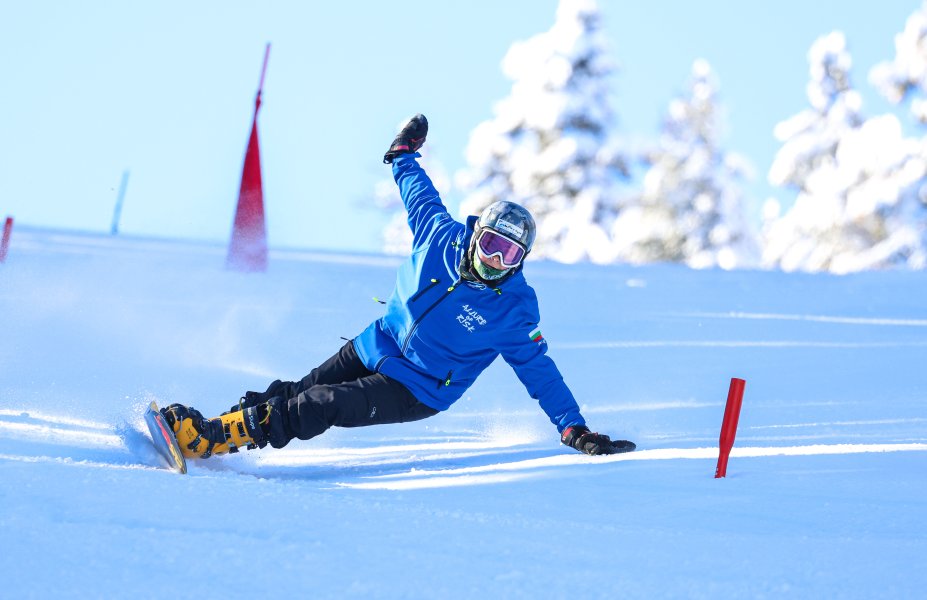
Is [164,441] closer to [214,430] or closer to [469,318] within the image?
[214,430]

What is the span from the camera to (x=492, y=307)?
4.65m

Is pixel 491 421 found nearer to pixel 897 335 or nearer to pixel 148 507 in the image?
pixel 148 507

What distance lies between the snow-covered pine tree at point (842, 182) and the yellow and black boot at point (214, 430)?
1007 inches

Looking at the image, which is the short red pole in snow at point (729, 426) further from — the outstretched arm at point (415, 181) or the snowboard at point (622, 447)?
the outstretched arm at point (415, 181)

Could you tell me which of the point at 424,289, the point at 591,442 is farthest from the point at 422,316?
the point at 591,442

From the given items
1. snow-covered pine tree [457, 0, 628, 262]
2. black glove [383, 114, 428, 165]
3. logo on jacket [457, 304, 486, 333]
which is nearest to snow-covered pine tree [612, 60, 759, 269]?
snow-covered pine tree [457, 0, 628, 262]

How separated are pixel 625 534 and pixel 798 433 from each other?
269 cm

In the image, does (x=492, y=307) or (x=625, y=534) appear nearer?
(x=625, y=534)

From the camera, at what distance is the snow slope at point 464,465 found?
2.48 m

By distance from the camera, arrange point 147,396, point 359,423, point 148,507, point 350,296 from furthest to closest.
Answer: point 350,296 < point 147,396 < point 359,423 < point 148,507

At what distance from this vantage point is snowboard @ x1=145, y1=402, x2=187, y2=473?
3891mm

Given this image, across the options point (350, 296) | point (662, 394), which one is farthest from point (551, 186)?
point (662, 394)

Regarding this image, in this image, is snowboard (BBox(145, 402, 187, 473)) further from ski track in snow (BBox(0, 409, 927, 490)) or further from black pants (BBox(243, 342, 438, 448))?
black pants (BBox(243, 342, 438, 448))

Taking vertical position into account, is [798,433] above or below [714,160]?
below
